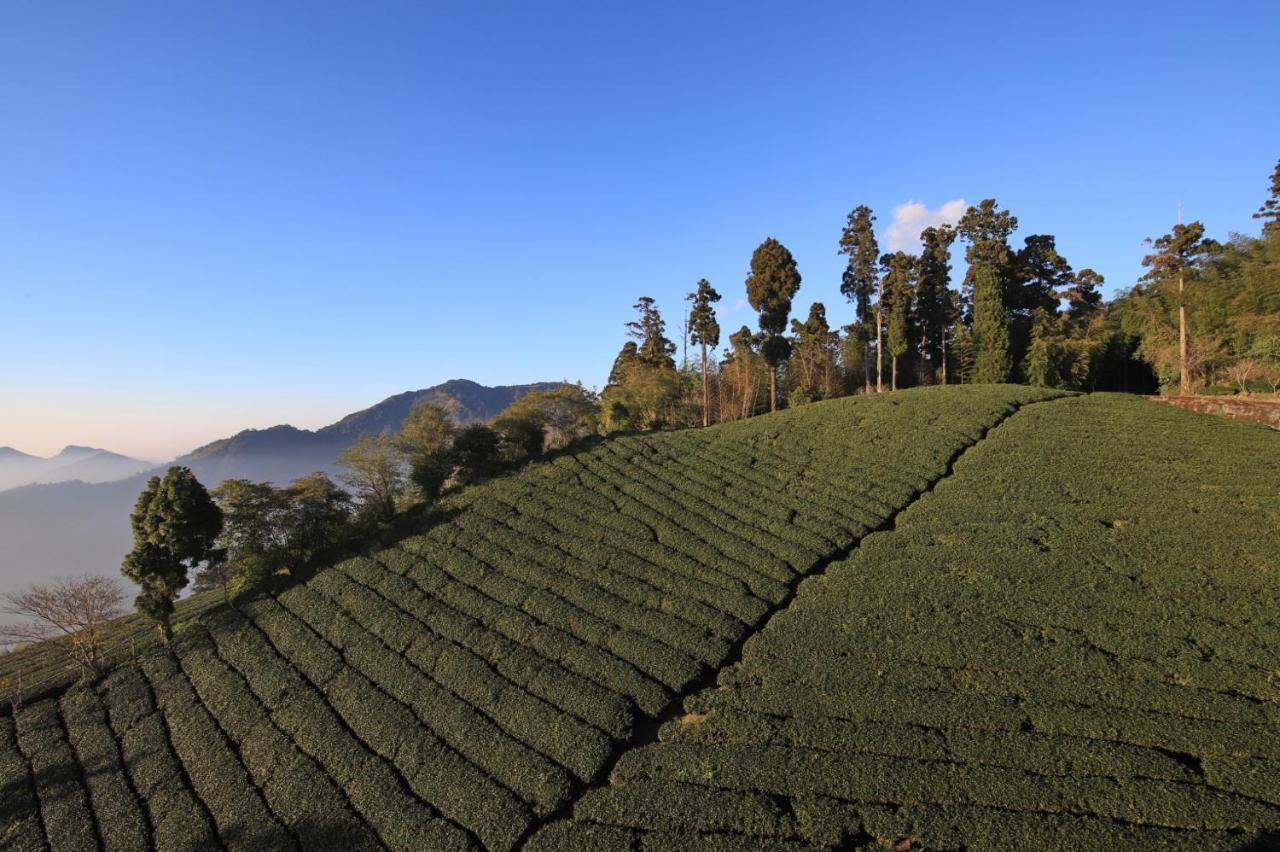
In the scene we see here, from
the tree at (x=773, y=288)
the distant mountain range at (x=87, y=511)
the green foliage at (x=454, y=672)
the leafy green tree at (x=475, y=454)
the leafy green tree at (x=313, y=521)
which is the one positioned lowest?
the distant mountain range at (x=87, y=511)

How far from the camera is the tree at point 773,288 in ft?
124

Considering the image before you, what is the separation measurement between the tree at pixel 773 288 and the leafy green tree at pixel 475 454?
2050cm

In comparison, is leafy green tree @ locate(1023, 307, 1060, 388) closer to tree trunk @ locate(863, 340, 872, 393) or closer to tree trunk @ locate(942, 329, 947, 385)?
tree trunk @ locate(942, 329, 947, 385)

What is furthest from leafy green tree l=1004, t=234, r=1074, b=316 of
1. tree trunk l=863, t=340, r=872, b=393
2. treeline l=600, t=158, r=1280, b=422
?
tree trunk l=863, t=340, r=872, b=393

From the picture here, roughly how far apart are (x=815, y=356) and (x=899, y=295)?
931 cm

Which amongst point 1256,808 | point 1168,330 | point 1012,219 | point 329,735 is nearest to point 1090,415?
point 1168,330

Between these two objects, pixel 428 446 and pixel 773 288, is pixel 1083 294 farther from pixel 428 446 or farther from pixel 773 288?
pixel 428 446

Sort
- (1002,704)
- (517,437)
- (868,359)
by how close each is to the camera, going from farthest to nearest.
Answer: (868,359) → (517,437) → (1002,704)

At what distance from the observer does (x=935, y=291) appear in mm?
44281

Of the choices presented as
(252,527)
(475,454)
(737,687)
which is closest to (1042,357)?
(737,687)

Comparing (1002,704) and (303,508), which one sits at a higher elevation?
(303,508)

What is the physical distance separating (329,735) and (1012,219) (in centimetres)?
5033

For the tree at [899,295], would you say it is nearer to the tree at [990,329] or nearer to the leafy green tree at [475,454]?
the tree at [990,329]

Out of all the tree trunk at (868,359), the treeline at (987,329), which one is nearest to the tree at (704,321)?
the treeline at (987,329)
